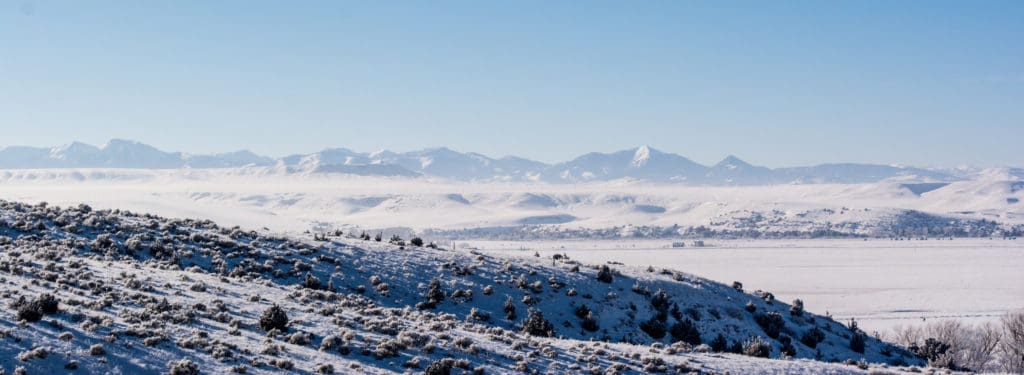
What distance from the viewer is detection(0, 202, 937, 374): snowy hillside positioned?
18031mm

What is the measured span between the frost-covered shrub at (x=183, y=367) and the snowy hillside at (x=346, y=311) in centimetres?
4

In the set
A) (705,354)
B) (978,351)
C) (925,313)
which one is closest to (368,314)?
(705,354)

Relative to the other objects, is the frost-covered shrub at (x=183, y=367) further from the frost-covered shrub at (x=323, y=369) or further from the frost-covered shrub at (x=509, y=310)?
the frost-covered shrub at (x=509, y=310)

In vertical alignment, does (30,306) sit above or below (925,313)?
above

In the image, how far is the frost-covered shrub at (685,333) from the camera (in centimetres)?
3347

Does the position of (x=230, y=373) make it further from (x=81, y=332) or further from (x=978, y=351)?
(x=978, y=351)

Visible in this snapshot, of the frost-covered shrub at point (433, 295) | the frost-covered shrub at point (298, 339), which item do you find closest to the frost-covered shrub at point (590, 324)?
the frost-covered shrub at point (433, 295)

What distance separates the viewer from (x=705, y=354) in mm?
23859

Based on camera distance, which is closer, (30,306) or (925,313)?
(30,306)

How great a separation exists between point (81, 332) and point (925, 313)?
90256 millimetres

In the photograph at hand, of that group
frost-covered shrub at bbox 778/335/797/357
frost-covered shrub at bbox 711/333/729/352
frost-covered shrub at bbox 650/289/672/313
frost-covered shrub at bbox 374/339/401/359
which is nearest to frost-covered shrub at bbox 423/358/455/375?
frost-covered shrub at bbox 374/339/401/359

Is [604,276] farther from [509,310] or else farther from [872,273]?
[872,273]

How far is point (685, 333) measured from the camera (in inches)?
1339

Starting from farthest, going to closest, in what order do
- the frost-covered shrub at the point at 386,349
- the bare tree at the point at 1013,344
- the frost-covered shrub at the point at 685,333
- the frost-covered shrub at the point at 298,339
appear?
the bare tree at the point at 1013,344, the frost-covered shrub at the point at 685,333, the frost-covered shrub at the point at 298,339, the frost-covered shrub at the point at 386,349
